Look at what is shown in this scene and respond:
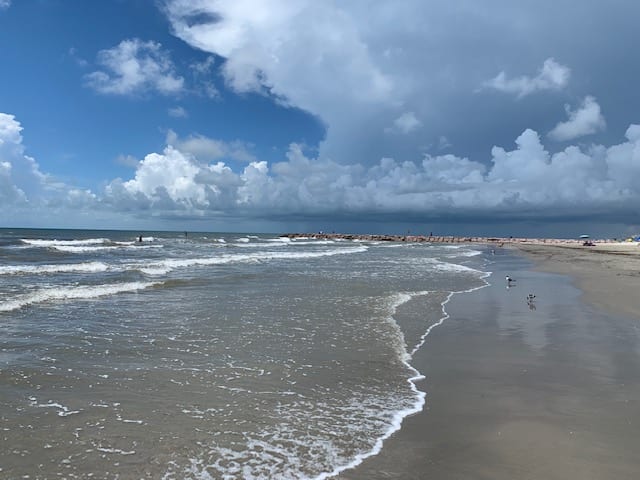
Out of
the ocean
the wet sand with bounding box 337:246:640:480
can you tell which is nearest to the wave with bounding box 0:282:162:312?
the ocean

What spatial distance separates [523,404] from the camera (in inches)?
251

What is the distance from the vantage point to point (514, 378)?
7566 mm

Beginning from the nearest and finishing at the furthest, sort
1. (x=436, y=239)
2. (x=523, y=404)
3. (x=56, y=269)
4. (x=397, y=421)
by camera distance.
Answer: (x=397, y=421) < (x=523, y=404) < (x=56, y=269) < (x=436, y=239)

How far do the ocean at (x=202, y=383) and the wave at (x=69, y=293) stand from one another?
18 cm

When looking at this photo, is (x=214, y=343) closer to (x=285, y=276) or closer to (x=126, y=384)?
(x=126, y=384)

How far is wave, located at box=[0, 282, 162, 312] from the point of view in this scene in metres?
14.0

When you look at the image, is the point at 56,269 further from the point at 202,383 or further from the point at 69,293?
the point at 202,383

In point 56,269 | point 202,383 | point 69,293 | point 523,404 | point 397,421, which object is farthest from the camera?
point 56,269

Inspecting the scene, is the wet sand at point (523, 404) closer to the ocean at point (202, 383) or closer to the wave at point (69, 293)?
the ocean at point (202, 383)

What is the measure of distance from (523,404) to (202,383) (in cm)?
488

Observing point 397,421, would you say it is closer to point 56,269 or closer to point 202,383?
point 202,383

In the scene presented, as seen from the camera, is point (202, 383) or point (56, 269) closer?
point (202, 383)

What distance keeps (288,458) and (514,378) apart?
14.9ft

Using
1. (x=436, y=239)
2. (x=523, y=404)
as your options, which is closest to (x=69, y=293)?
(x=523, y=404)
